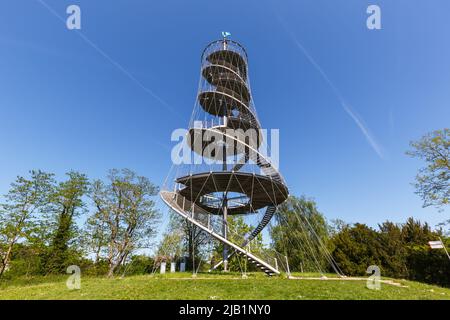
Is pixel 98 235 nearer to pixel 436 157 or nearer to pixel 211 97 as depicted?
pixel 211 97

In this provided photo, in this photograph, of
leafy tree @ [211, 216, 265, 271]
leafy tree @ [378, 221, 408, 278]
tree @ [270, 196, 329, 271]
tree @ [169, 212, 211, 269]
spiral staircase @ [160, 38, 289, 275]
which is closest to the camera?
spiral staircase @ [160, 38, 289, 275]

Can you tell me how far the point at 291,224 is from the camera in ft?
102

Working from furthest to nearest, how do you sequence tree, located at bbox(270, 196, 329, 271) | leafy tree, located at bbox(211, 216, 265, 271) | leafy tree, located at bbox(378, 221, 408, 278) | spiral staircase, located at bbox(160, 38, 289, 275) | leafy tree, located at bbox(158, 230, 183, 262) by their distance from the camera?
tree, located at bbox(270, 196, 329, 271)
leafy tree, located at bbox(211, 216, 265, 271)
leafy tree, located at bbox(158, 230, 183, 262)
leafy tree, located at bbox(378, 221, 408, 278)
spiral staircase, located at bbox(160, 38, 289, 275)

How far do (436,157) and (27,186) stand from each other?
36.9m

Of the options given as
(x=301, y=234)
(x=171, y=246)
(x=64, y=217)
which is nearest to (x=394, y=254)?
(x=301, y=234)

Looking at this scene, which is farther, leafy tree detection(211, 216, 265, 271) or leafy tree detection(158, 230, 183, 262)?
leafy tree detection(211, 216, 265, 271)

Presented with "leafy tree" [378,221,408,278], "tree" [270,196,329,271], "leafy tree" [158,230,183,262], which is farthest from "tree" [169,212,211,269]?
"leafy tree" [378,221,408,278]

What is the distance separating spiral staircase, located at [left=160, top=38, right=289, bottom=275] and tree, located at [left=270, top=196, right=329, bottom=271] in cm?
989

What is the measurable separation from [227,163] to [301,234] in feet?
59.5

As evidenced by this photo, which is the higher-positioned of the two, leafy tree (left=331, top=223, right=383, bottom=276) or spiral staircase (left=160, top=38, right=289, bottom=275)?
spiral staircase (left=160, top=38, right=289, bottom=275)

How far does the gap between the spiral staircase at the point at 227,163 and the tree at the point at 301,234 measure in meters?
9.89

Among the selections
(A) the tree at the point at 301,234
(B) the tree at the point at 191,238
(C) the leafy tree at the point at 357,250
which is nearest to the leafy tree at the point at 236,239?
(B) the tree at the point at 191,238

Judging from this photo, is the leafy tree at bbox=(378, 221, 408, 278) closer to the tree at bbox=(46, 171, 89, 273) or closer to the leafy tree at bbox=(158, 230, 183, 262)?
the leafy tree at bbox=(158, 230, 183, 262)

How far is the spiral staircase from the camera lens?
51.4 feet
